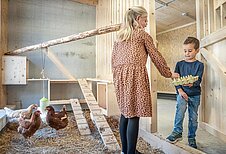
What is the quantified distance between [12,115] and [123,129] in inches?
75.4

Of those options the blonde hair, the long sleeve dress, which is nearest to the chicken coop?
the long sleeve dress

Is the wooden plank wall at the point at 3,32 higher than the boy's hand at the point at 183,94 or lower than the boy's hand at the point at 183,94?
higher

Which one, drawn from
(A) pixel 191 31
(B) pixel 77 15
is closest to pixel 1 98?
(B) pixel 77 15

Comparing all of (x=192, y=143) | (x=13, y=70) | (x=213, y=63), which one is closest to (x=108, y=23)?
(x=13, y=70)

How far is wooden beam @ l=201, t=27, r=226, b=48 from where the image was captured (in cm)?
182

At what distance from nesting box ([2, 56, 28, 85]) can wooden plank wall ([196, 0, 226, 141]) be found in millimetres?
2782

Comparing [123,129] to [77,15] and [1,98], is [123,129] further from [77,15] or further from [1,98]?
[77,15]

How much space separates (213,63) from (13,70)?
9.83 feet

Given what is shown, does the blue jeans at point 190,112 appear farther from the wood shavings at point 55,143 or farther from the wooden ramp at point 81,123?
the wooden ramp at point 81,123

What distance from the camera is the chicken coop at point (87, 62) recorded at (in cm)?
211

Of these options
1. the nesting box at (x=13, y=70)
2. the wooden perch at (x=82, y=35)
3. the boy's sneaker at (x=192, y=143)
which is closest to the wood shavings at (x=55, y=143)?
the boy's sneaker at (x=192, y=143)

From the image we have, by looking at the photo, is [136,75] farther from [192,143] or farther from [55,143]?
[55,143]

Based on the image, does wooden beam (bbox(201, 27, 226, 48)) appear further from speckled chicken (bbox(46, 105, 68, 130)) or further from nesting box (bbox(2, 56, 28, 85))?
nesting box (bbox(2, 56, 28, 85))

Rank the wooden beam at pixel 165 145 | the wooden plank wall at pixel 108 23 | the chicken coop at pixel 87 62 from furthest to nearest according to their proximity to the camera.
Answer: the wooden plank wall at pixel 108 23
the chicken coop at pixel 87 62
the wooden beam at pixel 165 145
